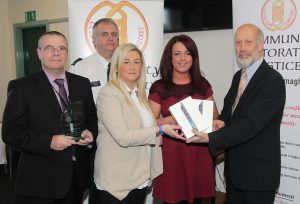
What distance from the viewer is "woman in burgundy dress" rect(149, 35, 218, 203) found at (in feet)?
9.13

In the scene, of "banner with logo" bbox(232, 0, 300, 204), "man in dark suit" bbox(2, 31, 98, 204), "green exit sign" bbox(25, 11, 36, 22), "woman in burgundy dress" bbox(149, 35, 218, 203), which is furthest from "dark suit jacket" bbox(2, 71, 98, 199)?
"green exit sign" bbox(25, 11, 36, 22)

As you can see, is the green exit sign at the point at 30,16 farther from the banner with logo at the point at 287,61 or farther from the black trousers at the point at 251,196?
the black trousers at the point at 251,196

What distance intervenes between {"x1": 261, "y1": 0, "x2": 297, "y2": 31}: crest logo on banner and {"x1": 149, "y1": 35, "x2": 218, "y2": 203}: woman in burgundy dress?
960mm

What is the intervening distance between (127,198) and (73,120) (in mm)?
741

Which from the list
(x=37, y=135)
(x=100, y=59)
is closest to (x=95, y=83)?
(x=100, y=59)

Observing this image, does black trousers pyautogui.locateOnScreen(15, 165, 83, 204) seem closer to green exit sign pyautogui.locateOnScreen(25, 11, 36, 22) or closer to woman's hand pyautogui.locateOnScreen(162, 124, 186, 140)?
woman's hand pyautogui.locateOnScreen(162, 124, 186, 140)

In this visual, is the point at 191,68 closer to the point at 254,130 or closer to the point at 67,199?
the point at 254,130

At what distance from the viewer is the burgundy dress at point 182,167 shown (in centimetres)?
278

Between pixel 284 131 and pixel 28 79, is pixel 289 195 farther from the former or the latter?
pixel 28 79

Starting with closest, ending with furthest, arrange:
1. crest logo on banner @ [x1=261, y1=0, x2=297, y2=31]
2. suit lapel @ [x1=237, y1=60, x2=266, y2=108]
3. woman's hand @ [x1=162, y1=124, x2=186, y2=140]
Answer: suit lapel @ [x1=237, y1=60, x2=266, y2=108] → woman's hand @ [x1=162, y1=124, x2=186, y2=140] → crest logo on banner @ [x1=261, y1=0, x2=297, y2=31]

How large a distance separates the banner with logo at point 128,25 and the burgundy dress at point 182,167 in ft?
3.64

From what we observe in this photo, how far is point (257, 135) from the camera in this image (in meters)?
2.41

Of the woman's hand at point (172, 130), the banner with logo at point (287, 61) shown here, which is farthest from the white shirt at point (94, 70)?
the banner with logo at point (287, 61)

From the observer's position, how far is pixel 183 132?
2.55m
